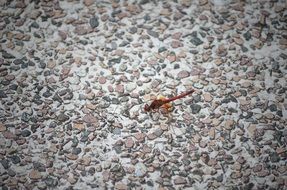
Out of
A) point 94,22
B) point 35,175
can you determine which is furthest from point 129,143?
point 94,22

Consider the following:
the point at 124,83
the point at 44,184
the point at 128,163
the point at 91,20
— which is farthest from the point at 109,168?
the point at 91,20

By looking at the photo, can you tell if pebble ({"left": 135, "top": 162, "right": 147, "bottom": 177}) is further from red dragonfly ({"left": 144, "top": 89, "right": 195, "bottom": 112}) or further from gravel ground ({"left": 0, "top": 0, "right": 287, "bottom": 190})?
red dragonfly ({"left": 144, "top": 89, "right": 195, "bottom": 112})

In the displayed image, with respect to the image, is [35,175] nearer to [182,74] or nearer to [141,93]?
[141,93]

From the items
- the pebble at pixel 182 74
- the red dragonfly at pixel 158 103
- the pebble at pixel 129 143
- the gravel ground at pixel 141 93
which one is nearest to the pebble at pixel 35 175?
the gravel ground at pixel 141 93

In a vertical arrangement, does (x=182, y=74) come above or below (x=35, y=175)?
above

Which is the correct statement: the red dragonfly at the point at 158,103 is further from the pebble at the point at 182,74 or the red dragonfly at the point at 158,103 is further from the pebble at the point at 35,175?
the pebble at the point at 35,175

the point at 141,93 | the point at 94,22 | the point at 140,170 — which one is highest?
the point at 94,22

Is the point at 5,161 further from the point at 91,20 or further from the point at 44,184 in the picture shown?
the point at 91,20

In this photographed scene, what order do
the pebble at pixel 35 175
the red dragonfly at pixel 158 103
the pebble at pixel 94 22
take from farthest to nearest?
the pebble at pixel 94 22, the red dragonfly at pixel 158 103, the pebble at pixel 35 175
